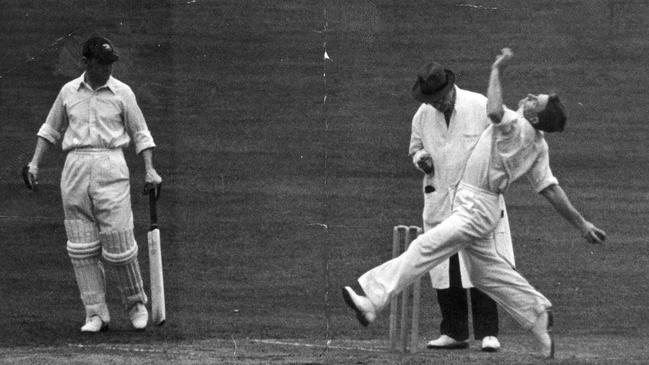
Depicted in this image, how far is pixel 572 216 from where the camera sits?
856 centimetres

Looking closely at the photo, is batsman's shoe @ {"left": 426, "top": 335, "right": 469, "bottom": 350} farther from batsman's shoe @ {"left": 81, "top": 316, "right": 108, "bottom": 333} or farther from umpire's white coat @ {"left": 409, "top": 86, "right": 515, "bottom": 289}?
batsman's shoe @ {"left": 81, "top": 316, "right": 108, "bottom": 333}

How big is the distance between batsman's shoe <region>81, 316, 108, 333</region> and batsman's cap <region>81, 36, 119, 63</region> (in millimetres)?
1679

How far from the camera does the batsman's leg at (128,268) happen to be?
33.6ft

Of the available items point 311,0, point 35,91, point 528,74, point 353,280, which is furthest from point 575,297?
point 35,91

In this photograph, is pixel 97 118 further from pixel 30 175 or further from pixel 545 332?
pixel 545 332

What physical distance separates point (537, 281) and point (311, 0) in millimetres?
3923

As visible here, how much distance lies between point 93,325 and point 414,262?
8.56 ft

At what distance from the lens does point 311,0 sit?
1491 centimetres

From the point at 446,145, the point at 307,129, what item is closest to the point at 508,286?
the point at 446,145

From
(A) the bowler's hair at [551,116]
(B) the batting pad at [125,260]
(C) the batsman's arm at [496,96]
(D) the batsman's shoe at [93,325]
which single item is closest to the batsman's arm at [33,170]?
(B) the batting pad at [125,260]

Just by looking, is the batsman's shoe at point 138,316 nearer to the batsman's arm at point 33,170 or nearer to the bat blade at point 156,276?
the bat blade at point 156,276

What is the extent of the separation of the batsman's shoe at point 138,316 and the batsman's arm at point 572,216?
10.0ft

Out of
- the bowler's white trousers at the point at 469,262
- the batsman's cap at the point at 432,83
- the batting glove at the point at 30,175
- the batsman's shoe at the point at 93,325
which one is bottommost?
the batsman's shoe at the point at 93,325

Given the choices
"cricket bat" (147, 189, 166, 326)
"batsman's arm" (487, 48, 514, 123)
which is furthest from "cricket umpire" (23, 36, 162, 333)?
"batsman's arm" (487, 48, 514, 123)
